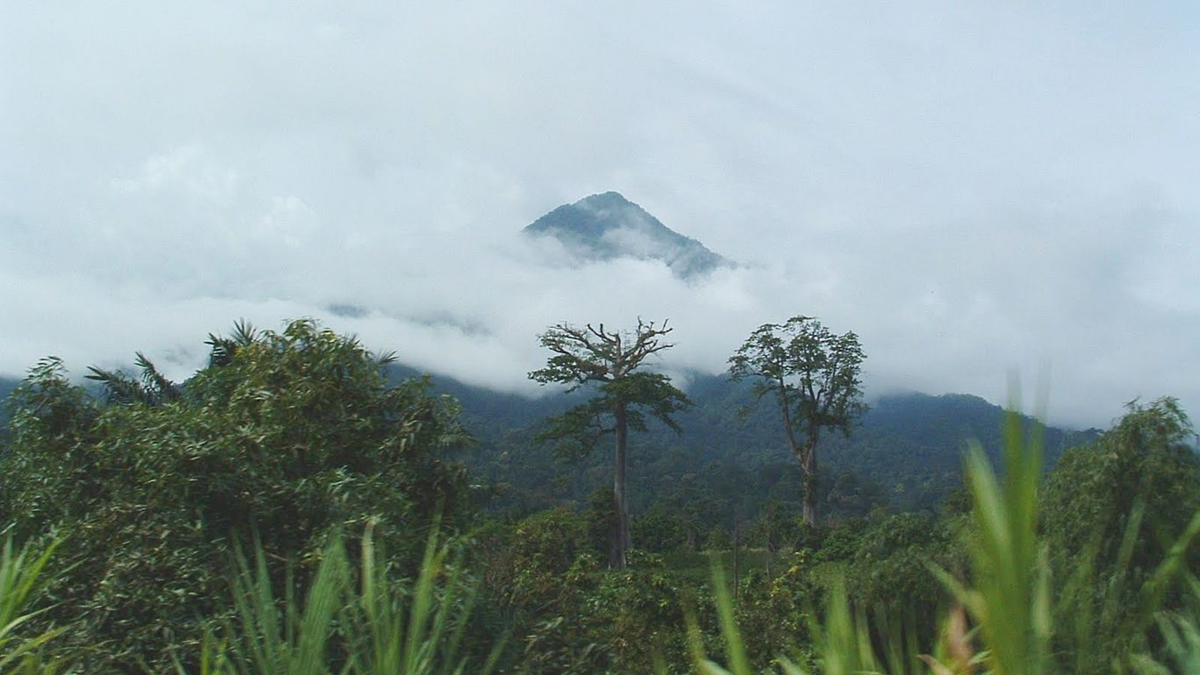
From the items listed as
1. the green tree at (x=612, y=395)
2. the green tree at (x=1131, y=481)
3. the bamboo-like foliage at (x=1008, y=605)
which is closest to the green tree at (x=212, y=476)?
the bamboo-like foliage at (x=1008, y=605)

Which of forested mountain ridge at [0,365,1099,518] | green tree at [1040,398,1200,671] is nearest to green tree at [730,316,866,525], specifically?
forested mountain ridge at [0,365,1099,518]

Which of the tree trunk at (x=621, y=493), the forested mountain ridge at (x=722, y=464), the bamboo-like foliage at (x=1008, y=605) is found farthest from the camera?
the forested mountain ridge at (x=722, y=464)

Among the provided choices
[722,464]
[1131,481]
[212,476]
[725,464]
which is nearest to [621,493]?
[1131,481]

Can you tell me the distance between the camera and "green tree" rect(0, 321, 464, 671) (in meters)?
5.23

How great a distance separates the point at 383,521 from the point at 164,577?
129 cm

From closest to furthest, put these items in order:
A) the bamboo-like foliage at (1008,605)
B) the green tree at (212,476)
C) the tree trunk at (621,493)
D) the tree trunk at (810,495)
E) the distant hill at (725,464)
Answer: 1. the bamboo-like foliage at (1008,605)
2. the green tree at (212,476)
3. the tree trunk at (621,493)
4. the tree trunk at (810,495)
5. the distant hill at (725,464)

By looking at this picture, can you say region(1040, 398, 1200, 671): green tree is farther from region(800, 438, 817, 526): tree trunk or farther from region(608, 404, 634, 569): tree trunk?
region(800, 438, 817, 526): tree trunk

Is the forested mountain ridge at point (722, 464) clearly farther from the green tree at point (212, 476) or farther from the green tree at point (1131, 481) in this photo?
the green tree at point (1131, 481)

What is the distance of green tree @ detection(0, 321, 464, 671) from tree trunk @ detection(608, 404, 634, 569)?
29015 millimetres

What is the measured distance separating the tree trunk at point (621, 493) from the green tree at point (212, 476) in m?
29.0

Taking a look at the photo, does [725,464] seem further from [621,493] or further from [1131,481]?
[1131,481]

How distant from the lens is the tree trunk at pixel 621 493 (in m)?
35.2

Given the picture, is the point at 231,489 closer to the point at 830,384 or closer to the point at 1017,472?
the point at 1017,472

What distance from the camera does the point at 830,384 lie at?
40.5m
